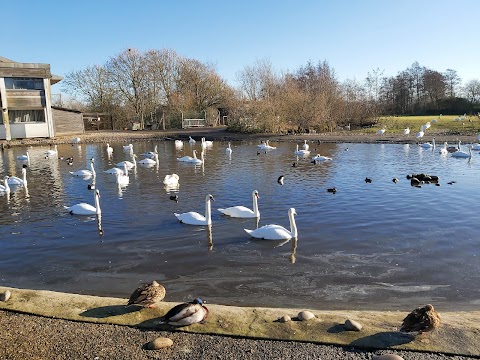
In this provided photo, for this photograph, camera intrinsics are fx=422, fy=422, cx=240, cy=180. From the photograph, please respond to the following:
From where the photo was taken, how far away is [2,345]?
17.7 feet

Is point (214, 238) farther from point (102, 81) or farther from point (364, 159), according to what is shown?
point (102, 81)

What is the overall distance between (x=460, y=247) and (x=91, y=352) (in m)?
8.93

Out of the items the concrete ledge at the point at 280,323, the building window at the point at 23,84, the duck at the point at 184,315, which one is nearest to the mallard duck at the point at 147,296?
the concrete ledge at the point at 280,323

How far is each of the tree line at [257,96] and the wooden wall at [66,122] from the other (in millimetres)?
12738

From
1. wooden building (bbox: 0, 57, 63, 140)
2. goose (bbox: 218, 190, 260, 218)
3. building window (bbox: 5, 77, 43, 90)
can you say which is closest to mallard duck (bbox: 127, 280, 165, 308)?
goose (bbox: 218, 190, 260, 218)

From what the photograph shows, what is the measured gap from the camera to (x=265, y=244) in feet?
35.8

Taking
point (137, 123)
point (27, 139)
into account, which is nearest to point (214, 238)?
point (27, 139)

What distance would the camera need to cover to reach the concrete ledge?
5.43 metres

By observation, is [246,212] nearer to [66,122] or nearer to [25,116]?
[25,116]

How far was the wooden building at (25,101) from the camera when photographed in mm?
44938

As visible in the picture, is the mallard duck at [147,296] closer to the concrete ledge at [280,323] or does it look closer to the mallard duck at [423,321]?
the concrete ledge at [280,323]

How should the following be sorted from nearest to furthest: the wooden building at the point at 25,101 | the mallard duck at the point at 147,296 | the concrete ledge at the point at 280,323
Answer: the concrete ledge at the point at 280,323
the mallard duck at the point at 147,296
the wooden building at the point at 25,101

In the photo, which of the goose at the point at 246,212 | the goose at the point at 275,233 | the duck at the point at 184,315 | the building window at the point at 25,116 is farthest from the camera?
the building window at the point at 25,116

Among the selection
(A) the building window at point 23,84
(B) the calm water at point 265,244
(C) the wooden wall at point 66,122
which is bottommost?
(B) the calm water at point 265,244
